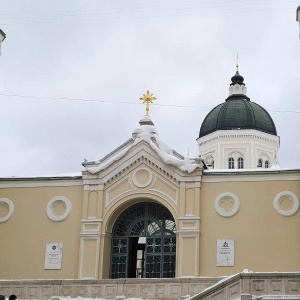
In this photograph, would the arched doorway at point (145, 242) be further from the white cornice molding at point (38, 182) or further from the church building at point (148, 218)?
the white cornice molding at point (38, 182)

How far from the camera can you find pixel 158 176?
102 ft

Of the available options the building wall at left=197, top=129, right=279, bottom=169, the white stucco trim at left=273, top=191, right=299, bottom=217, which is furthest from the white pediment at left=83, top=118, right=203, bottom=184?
the building wall at left=197, top=129, right=279, bottom=169

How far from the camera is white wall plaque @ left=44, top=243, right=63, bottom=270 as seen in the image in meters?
30.7

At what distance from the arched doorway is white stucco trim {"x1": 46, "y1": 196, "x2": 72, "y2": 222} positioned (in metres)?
2.25

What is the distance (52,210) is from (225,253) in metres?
8.07

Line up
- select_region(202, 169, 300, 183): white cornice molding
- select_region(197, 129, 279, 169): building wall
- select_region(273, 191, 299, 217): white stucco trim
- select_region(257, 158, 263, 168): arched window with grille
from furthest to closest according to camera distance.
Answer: select_region(197, 129, 279, 169): building wall, select_region(257, 158, 263, 168): arched window with grille, select_region(202, 169, 300, 183): white cornice molding, select_region(273, 191, 299, 217): white stucco trim

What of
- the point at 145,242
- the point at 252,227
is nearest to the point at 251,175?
the point at 252,227

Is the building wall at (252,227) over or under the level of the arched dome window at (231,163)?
under

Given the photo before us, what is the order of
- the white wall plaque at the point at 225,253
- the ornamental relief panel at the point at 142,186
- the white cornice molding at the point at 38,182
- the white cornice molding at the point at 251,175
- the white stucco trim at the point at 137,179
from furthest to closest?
the white cornice molding at the point at 38,182, the white stucco trim at the point at 137,179, the ornamental relief panel at the point at 142,186, the white cornice molding at the point at 251,175, the white wall plaque at the point at 225,253

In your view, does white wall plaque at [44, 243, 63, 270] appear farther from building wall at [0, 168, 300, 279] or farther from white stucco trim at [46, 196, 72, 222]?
white stucco trim at [46, 196, 72, 222]

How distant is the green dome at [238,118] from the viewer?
48.0m

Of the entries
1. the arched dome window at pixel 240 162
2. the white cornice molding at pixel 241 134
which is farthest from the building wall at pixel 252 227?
the white cornice molding at pixel 241 134

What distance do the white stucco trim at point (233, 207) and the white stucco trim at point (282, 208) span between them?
5.26 ft

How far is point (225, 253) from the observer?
1150 inches
